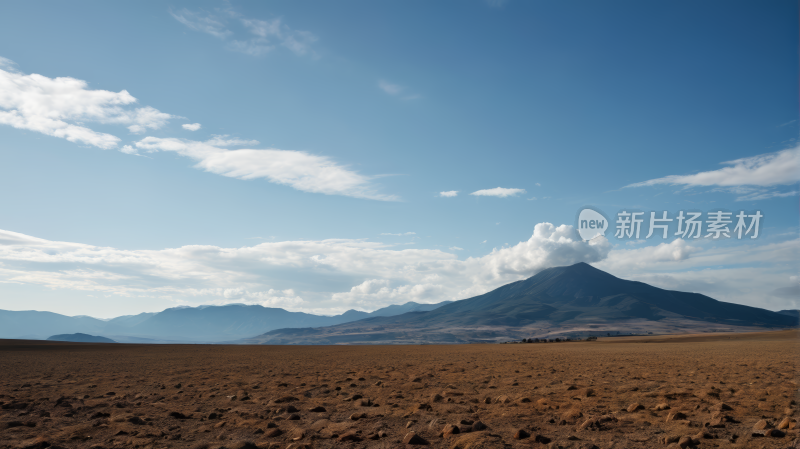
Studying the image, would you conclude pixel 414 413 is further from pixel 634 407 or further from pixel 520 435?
pixel 634 407

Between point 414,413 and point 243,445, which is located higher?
point 243,445

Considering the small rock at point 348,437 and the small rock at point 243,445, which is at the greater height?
the small rock at point 243,445

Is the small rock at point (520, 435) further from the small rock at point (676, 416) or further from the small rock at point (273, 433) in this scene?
the small rock at point (273, 433)

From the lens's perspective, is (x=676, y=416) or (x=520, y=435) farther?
(x=676, y=416)

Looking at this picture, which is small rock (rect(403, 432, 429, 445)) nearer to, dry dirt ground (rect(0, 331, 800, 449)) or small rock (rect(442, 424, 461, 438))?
dry dirt ground (rect(0, 331, 800, 449))

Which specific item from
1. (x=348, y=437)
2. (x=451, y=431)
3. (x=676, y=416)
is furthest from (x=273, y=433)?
(x=676, y=416)

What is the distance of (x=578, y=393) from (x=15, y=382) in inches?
857

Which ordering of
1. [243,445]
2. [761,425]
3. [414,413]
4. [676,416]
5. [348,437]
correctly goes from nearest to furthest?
[243,445] → [761,425] → [348,437] → [676,416] → [414,413]

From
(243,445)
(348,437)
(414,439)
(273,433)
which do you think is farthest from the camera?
(273,433)

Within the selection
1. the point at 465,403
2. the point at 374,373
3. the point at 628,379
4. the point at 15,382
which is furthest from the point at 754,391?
the point at 15,382

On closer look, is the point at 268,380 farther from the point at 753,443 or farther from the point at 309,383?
the point at 753,443

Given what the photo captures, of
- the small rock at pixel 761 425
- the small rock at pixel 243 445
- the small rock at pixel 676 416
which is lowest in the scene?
the small rock at pixel 676 416

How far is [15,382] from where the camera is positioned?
58.6ft

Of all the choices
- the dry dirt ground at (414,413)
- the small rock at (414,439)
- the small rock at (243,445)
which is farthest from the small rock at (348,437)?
the small rock at (243,445)
